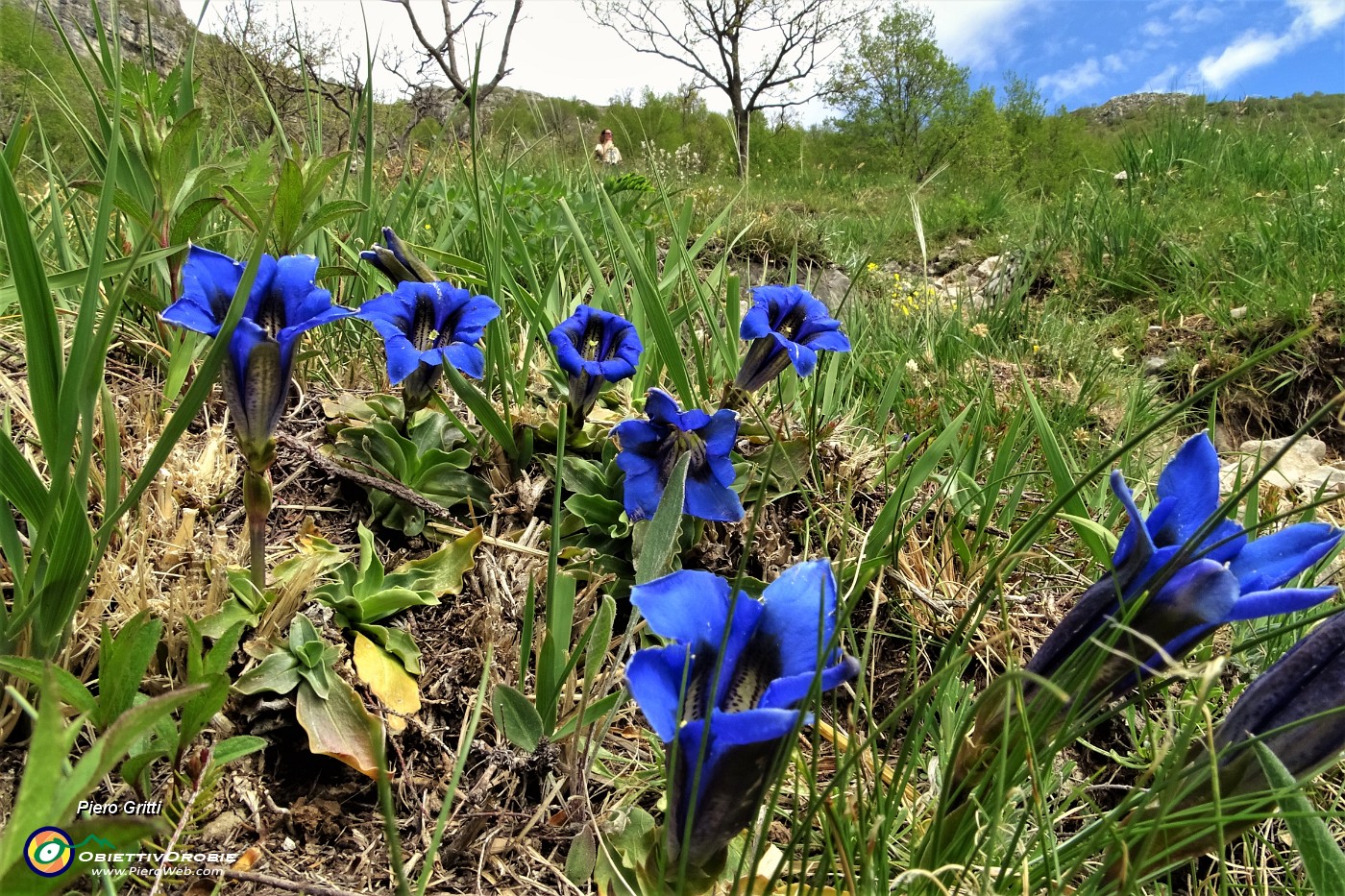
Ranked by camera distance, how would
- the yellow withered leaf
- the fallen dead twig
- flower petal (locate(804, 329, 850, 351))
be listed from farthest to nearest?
flower petal (locate(804, 329, 850, 351)), the yellow withered leaf, the fallen dead twig

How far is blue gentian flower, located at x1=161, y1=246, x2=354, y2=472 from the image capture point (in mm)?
985

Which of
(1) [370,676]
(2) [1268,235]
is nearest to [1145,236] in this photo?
(2) [1268,235]

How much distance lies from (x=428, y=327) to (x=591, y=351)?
1.00ft

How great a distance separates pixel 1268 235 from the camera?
4.05 meters

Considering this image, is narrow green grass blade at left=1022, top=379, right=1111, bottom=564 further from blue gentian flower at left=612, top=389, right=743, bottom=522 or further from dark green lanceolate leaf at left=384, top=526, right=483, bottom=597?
dark green lanceolate leaf at left=384, top=526, right=483, bottom=597

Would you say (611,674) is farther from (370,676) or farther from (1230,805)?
(1230,805)

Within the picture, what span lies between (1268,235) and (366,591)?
469 cm

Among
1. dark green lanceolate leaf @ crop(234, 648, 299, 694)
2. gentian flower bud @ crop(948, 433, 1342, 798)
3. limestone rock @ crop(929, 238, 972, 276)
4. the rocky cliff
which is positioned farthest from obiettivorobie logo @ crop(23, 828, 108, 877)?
limestone rock @ crop(929, 238, 972, 276)

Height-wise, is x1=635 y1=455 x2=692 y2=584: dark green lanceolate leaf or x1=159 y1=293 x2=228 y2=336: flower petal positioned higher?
x1=159 y1=293 x2=228 y2=336: flower petal

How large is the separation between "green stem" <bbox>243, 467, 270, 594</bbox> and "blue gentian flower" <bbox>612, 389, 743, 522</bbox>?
537mm

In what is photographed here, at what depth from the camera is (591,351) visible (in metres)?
1.54

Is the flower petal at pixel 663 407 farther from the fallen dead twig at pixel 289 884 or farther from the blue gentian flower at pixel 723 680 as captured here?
the fallen dead twig at pixel 289 884

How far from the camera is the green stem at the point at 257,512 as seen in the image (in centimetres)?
104

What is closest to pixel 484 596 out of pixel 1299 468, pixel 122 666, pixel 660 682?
pixel 122 666
